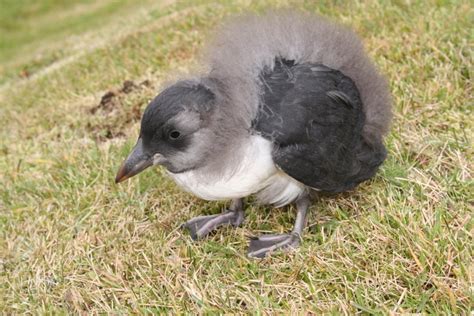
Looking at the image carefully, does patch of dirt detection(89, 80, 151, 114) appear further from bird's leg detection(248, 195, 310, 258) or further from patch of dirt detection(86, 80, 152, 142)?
bird's leg detection(248, 195, 310, 258)

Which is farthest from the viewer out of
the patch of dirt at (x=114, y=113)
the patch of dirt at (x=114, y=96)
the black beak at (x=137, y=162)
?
the patch of dirt at (x=114, y=96)

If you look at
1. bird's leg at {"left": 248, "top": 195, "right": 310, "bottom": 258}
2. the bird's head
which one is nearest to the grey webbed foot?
bird's leg at {"left": 248, "top": 195, "right": 310, "bottom": 258}

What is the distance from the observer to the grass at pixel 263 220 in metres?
2.67

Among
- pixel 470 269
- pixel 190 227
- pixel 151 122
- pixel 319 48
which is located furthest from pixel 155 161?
pixel 470 269

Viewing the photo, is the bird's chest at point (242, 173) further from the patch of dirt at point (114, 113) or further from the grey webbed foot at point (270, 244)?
the patch of dirt at point (114, 113)

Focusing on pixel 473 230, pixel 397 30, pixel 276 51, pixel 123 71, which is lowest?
pixel 123 71

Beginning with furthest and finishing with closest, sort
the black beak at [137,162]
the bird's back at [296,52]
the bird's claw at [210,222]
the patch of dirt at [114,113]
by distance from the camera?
the patch of dirt at [114,113], the bird's claw at [210,222], the bird's back at [296,52], the black beak at [137,162]

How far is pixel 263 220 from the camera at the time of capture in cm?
337

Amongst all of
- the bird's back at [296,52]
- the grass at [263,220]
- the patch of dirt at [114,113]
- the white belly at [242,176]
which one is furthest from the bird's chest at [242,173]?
the patch of dirt at [114,113]

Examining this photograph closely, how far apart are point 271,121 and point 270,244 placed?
27.4 inches

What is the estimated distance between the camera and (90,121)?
5336mm

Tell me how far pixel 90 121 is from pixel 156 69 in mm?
941

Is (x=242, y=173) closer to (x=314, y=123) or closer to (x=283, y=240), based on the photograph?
(x=314, y=123)

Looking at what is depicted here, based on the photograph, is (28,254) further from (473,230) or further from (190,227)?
(473,230)
